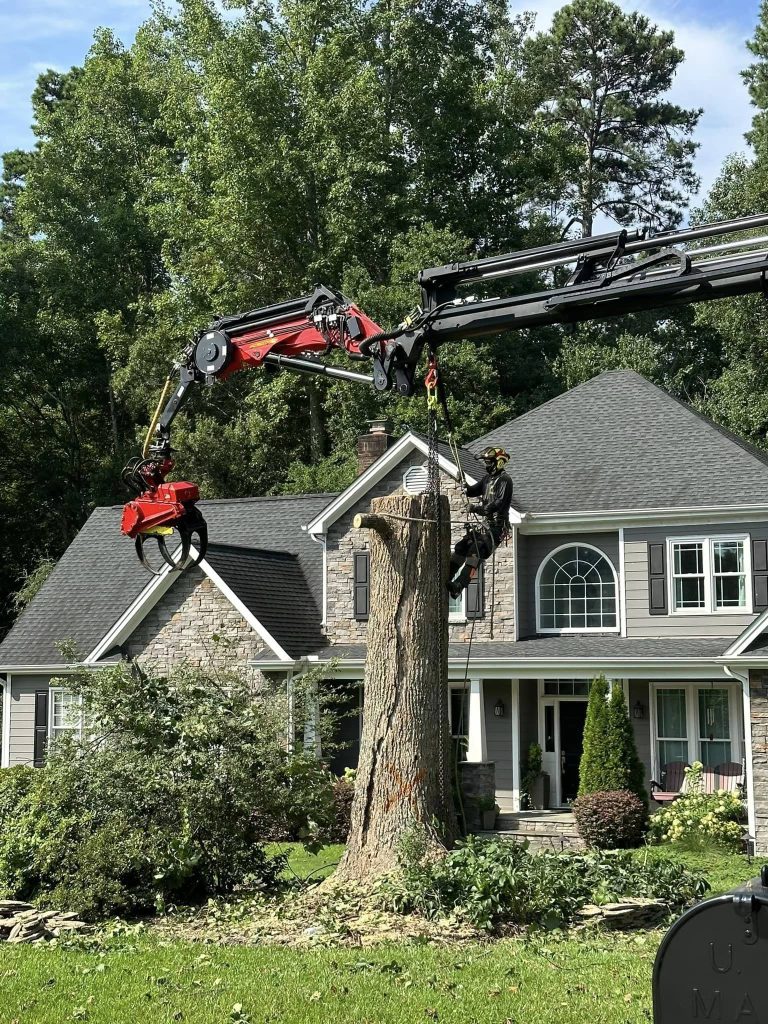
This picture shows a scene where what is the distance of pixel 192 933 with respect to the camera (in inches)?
409

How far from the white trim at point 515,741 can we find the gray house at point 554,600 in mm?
36

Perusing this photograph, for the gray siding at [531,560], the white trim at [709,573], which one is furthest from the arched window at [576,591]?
the white trim at [709,573]

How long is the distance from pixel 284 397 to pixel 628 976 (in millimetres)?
30187

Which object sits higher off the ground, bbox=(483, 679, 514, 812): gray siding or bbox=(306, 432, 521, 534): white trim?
bbox=(306, 432, 521, 534): white trim

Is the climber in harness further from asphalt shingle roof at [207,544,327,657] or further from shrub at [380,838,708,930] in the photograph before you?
asphalt shingle roof at [207,544,327,657]

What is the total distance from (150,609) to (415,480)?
18.4 ft

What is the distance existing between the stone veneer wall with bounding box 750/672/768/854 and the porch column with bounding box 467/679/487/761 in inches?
223

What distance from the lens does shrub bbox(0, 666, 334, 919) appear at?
11477mm

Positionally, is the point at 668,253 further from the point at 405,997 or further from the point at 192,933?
the point at 192,933

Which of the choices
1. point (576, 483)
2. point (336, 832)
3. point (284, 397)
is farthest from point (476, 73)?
point (336, 832)

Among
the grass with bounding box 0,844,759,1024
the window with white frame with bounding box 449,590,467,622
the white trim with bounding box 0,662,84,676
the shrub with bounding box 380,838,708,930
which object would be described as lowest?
the grass with bounding box 0,844,759,1024

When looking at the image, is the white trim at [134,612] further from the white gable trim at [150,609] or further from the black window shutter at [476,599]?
the black window shutter at [476,599]

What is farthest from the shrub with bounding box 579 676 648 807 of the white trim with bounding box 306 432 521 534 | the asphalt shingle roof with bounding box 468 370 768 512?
the white trim with bounding box 306 432 521 534

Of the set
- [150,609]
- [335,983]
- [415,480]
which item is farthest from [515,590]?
[335,983]
